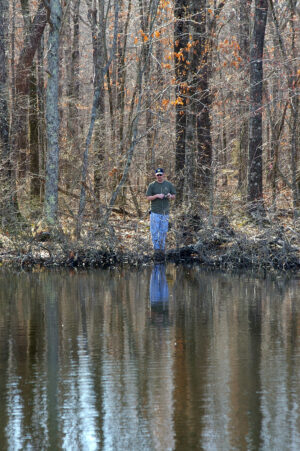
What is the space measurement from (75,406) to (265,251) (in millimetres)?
10657

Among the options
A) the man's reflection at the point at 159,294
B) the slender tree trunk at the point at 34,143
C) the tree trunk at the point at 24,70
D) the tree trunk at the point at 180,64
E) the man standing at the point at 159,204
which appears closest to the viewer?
the man's reflection at the point at 159,294

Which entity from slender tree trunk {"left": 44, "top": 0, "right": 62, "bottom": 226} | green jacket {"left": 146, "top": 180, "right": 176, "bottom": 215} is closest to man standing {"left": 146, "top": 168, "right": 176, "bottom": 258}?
green jacket {"left": 146, "top": 180, "right": 176, "bottom": 215}

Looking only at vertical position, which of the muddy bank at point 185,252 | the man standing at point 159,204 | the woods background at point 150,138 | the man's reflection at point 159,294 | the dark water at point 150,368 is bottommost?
the dark water at point 150,368

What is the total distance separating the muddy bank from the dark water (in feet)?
10.1

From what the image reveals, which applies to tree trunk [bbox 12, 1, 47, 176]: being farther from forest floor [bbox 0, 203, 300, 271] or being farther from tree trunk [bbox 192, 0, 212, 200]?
forest floor [bbox 0, 203, 300, 271]

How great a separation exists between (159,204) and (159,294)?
4406 mm

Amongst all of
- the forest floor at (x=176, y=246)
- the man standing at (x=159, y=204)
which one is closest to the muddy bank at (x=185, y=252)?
the forest floor at (x=176, y=246)

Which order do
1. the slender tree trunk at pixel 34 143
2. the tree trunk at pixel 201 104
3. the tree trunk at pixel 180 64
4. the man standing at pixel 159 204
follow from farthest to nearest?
the slender tree trunk at pixel 34 143 → the tree trunk at pixel 201 104 → the tree trunk at pixel 180 64 → the man standing at pixel 159 204

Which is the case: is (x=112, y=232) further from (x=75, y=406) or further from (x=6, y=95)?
(x=75, y=406)

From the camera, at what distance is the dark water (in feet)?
18.9

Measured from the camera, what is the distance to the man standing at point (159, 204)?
1698 centimetres

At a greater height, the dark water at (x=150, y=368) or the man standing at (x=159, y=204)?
the man standing at (x=159, y=204)

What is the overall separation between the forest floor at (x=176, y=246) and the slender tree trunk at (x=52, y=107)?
135 centimetres

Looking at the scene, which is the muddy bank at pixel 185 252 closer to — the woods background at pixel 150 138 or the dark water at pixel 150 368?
the woods background at pixel 150 138
